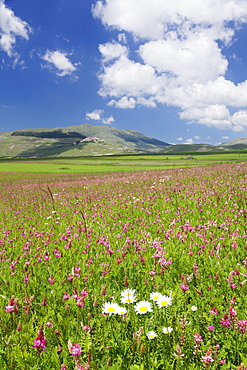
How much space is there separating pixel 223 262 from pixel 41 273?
4.14m

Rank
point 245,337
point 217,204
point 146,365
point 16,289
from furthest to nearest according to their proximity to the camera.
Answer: point 217,204 → point 16,289 → point 245,337 → point 146,365

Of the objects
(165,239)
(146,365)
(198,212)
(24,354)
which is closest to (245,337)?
(146,365)

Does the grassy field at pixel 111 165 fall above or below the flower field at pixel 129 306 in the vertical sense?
above

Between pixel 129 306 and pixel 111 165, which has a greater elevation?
pixel 111 165

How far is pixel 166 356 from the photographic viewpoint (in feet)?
8.33

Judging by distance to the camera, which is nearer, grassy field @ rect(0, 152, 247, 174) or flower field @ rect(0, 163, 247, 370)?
flower field @ rect(0, 163, 247, 370)

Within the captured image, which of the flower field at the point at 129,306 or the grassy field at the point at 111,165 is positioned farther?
the grassy field at the point at 111,165

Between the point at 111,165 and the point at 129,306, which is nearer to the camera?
the point at 129,306

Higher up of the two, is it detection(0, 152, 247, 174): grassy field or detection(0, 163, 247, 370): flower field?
detection(0, 152, 247, 174): grassy field

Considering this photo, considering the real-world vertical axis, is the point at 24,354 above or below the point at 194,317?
above

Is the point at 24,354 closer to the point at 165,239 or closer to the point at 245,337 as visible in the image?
the point at 245,337

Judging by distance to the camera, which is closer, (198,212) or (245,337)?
(245,337)

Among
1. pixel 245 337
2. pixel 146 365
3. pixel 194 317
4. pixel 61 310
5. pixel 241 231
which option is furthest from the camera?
pixel 241 231

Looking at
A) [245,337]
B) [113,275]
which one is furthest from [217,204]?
[245,337]
